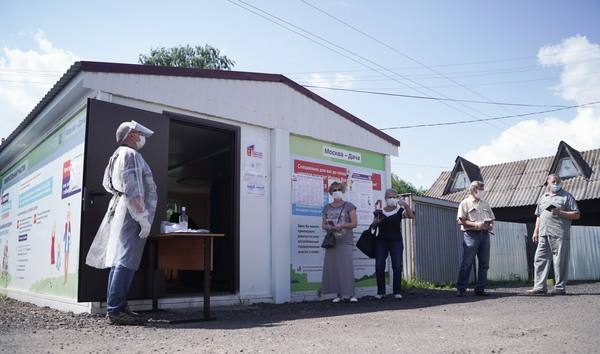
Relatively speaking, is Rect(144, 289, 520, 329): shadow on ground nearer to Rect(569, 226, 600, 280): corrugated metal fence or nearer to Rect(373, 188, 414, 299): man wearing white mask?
Rect(373, 188, 414, 299): man wearing white mask

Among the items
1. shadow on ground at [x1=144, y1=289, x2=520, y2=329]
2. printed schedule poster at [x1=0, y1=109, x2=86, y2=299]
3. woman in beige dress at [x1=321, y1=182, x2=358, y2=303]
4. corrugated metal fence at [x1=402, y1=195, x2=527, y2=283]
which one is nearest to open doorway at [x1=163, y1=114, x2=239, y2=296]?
shadow on ground at [x1=144, y1=289, x2=520, y2=329]

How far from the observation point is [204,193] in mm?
17453

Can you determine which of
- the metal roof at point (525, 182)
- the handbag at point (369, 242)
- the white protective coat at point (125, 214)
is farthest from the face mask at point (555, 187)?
the metal roof at point (525, 182)

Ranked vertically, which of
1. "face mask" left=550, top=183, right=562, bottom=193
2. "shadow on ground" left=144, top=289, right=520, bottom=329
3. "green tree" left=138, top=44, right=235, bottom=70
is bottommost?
"shadow on ground" left=144, top=289, right=520, bottom=329

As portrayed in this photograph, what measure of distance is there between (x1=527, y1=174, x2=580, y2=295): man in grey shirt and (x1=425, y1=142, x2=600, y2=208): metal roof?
17017 mm

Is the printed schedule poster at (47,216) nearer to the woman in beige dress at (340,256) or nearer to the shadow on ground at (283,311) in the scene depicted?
the shadow on ground at (283,311)

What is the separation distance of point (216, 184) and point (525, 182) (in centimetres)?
2064

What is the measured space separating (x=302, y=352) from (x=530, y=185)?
25.5 meters

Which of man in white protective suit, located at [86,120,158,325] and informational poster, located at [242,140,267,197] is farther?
informational poster, located at [242,140,267,197]

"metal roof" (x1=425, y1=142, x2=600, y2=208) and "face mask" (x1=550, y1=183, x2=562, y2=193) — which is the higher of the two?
"metal roof" (x1=425, y1=142, x2=600, y2=208)

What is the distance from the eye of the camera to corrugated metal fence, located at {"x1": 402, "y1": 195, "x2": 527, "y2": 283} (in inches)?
496

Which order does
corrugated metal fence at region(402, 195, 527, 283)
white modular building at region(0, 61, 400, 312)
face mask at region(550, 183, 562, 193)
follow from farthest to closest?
1. corrugated metal fence at region(402, 195, 527, 283)
2. face mask at region(550, 183, 562, 193)
3. white modular building at region(0, 61, 400, 312)

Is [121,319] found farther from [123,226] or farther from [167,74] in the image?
[167,74]

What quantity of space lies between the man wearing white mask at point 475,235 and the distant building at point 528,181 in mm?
17675
